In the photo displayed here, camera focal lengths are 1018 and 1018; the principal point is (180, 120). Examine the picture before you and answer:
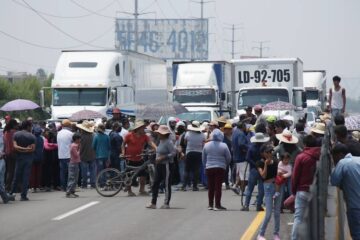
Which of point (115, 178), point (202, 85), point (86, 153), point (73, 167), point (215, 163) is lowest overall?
point (115, 178)

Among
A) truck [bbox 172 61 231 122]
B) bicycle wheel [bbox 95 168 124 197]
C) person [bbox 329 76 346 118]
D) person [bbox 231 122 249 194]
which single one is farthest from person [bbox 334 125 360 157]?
truck [bbox 172 61 231 122]

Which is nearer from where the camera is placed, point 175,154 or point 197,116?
point 175,154

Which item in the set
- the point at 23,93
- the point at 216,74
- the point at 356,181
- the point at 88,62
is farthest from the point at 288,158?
the point at 23,93

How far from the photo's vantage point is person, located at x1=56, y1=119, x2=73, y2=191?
26.2m

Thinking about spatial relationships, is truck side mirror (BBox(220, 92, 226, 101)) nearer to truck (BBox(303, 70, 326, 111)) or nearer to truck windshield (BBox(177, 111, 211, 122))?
truck windshield (BBox(177, 111, 211, 122))

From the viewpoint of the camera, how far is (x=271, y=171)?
1650 cm

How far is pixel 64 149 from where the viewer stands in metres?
26.2

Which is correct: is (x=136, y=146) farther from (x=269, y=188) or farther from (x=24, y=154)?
(x=269, y=188)

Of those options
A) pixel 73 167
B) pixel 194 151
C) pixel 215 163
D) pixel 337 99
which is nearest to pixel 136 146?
pixel 73 167

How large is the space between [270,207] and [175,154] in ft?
21.0

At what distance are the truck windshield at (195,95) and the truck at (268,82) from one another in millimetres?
1188

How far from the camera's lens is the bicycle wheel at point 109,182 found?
79.4 ft

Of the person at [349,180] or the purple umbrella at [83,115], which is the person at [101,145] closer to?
the purple umbrella at [83,115]

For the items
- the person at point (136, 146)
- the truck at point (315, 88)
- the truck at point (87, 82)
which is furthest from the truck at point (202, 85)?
the person at point (136, 146)
